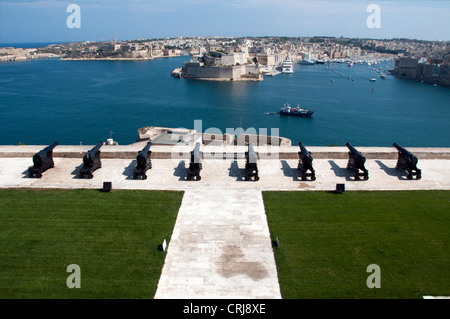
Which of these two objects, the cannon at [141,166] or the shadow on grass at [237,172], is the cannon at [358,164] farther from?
the cannon at [141,166]

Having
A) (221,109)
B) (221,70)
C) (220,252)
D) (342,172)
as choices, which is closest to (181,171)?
(220,252)

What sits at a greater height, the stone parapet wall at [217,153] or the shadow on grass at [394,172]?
the stone parapet wall at [217,153]

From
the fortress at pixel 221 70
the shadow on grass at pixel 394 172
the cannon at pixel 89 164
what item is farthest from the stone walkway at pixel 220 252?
the fortress at pixel 221 70

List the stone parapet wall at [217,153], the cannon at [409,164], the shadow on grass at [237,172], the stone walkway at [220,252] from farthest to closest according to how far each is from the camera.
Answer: the stone parapet wall at [217,153], the shadow on grass at [237,172], the cannon at [409,164], the stone walkway at [220,252]

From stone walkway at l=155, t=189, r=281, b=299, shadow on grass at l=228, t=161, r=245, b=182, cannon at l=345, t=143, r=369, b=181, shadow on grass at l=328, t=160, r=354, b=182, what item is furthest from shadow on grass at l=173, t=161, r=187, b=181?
cannon at l=345, t=143, r=369, b=181

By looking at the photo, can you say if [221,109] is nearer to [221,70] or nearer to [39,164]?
[221,70]

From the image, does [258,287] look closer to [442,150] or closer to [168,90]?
[442,150]

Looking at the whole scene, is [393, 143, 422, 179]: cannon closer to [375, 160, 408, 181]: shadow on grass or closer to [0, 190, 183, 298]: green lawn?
[375, 160, 408, 181]: shadow on grass
